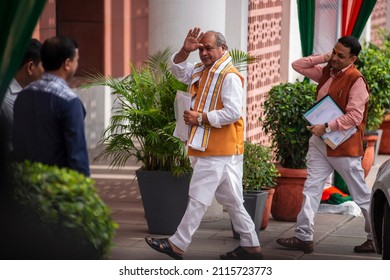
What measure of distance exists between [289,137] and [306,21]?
3.83ft

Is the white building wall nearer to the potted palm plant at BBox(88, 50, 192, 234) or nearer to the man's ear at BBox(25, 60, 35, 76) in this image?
the potted palm plant at BBox(88, 50, 192, 234)

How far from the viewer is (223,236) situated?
32.2 feet

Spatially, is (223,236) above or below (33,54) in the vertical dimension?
below

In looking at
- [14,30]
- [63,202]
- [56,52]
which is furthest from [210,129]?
[14,30]

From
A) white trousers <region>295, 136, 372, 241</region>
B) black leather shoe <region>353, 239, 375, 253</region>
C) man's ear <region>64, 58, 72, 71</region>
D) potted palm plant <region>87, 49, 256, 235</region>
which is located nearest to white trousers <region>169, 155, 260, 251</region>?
potted palm plant <region>87, 49, 256, 235</region>

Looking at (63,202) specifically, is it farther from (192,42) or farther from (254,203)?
(254,203)

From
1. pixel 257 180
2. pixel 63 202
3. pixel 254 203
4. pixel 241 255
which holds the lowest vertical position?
pixel 241 255

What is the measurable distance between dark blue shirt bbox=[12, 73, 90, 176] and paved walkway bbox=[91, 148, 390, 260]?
177 centimetres

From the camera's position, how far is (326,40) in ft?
42.2

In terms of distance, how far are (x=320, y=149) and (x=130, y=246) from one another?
5.91 ft

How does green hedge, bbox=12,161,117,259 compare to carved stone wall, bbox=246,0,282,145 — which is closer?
green hedge, bbox=12,161,117,259

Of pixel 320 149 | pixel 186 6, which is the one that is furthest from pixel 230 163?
pixel 186 6

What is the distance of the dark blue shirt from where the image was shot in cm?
659
